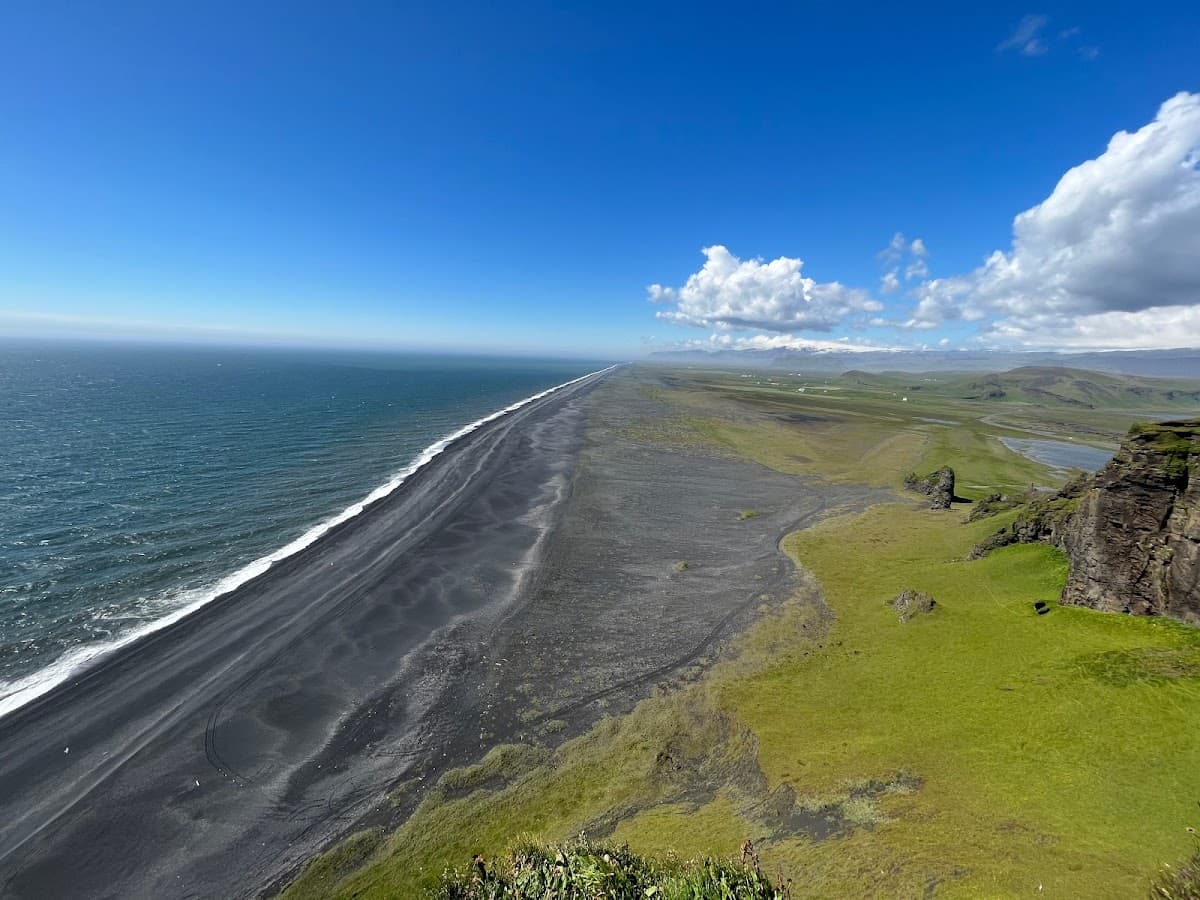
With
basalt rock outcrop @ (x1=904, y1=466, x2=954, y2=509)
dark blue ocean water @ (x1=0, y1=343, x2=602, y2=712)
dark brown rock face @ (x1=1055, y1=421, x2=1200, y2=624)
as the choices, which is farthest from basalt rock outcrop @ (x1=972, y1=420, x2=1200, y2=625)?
dark blue ocean water @ (x1=0, y1=343, x2=602, y2=712)

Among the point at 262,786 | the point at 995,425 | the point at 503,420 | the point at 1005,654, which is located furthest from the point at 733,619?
the point at 995,425

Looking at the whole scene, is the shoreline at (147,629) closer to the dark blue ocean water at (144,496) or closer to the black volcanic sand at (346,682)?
the dark blue ocean water at (144,496)

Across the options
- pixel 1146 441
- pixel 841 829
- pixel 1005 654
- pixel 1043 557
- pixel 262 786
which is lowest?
pixel 262 786

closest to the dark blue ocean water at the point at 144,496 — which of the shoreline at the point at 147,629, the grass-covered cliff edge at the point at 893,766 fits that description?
the shoreline at the point at 147,629

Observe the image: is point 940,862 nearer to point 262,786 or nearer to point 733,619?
point 733,619

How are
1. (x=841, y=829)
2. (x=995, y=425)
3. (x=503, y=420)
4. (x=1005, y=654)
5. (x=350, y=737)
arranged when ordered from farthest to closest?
(x=995, y=425), (x=503, y=420), (x=1005, y=654), (x=350, y=737), (x=841, y=829)

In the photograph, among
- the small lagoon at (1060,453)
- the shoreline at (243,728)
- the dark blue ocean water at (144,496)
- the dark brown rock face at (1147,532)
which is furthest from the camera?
the small lagoon at (1060,453)

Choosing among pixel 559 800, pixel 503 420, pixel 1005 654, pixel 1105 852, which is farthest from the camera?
pixel 503 420

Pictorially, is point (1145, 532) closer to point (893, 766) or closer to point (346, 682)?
point (893, 766)
